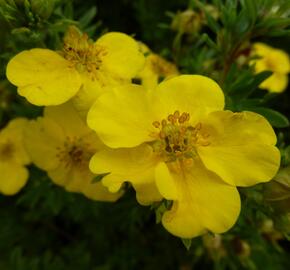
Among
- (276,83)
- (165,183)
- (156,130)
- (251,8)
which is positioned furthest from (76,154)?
(276,83)

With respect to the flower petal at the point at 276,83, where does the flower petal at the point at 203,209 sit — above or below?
above

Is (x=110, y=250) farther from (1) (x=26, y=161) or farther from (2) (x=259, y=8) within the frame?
(2) (x=259, y=8)

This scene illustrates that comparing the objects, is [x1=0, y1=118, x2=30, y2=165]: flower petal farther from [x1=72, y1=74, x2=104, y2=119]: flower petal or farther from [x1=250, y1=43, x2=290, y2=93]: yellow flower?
[x1=250, y1=43, x2=290, y2=93]: yellow flower

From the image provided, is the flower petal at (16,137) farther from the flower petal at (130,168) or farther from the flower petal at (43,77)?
the flower petal at (130,168)

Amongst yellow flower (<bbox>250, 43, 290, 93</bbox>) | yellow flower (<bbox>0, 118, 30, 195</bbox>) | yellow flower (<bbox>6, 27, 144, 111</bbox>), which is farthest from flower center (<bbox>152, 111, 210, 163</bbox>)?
yellow flower (<bbox>250, 43, 290, 93</bbox>)

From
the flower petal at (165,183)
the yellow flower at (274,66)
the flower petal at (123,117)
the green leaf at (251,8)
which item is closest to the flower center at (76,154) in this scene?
the flower petal at (123,117)

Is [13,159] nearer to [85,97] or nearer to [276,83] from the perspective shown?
[85,97]
